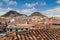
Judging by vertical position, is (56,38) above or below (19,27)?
above

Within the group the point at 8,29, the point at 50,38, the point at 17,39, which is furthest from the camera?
the point at 8,29

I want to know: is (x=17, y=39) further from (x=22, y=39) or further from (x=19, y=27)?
(x=19, y=27)

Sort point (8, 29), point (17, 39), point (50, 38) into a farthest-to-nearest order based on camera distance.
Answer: point (8, 29) → point (50, 38) → point (17, 39)

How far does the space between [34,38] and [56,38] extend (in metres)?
1.28

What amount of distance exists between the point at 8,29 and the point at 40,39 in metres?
34.6

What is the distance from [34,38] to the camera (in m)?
8.19

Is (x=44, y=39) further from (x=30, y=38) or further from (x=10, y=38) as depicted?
(x=10, y=38)

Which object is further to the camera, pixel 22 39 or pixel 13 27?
pixel 13 27

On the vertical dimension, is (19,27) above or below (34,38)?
below

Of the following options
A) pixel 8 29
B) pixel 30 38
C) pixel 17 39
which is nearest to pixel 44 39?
pixel 30 38

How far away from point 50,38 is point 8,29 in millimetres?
34312

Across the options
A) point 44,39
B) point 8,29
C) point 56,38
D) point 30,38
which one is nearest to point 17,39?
point 30,38

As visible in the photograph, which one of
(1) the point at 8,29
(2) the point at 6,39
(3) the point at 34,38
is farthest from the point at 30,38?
(1) the point at 8,29

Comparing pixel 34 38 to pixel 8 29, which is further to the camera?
pixel 8 29
